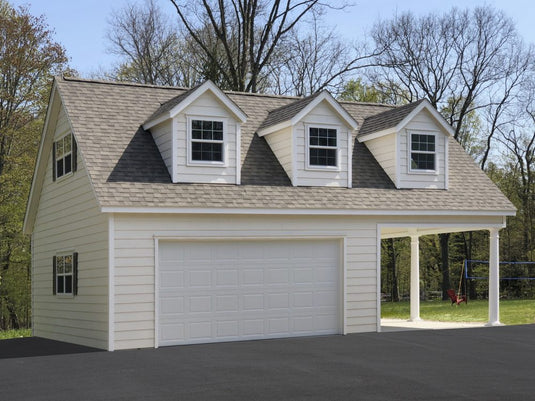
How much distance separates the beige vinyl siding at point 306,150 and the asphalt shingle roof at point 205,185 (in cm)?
25

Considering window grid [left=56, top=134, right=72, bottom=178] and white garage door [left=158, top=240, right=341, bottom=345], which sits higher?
window grid [left=56, top=134, right=72, bottom=178]

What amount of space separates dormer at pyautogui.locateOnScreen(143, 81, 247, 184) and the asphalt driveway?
4007 mm

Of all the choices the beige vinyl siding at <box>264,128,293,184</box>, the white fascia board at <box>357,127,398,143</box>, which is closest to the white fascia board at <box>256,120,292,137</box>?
the beige vinyl siding at <box>264,128,293,184</box>

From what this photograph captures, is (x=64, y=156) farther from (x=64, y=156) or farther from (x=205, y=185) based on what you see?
(x=205, y=185)

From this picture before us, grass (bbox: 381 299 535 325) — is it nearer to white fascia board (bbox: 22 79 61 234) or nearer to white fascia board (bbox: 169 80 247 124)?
white fascia board (bbox: 169 80 247 124)

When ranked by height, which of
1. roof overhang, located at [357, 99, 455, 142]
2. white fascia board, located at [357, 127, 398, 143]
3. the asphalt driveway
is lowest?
the asphalt driveway

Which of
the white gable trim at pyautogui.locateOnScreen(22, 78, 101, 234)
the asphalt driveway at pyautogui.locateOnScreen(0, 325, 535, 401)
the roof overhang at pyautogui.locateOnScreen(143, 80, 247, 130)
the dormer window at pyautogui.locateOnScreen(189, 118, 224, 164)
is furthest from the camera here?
the white gable trim at pyautogui.locateOnScreen(22, 78, 101, 234)

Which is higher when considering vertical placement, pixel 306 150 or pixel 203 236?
pixel 306 150

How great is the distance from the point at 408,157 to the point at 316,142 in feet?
8.91

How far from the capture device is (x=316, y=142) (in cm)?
1975

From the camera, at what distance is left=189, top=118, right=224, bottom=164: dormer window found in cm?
1831

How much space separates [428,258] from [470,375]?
3665 centimetres

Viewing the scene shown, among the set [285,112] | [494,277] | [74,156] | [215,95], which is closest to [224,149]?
[215,95]

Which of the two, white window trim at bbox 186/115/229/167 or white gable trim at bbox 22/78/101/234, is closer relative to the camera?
white window trim at bbox 186/115/229/167
